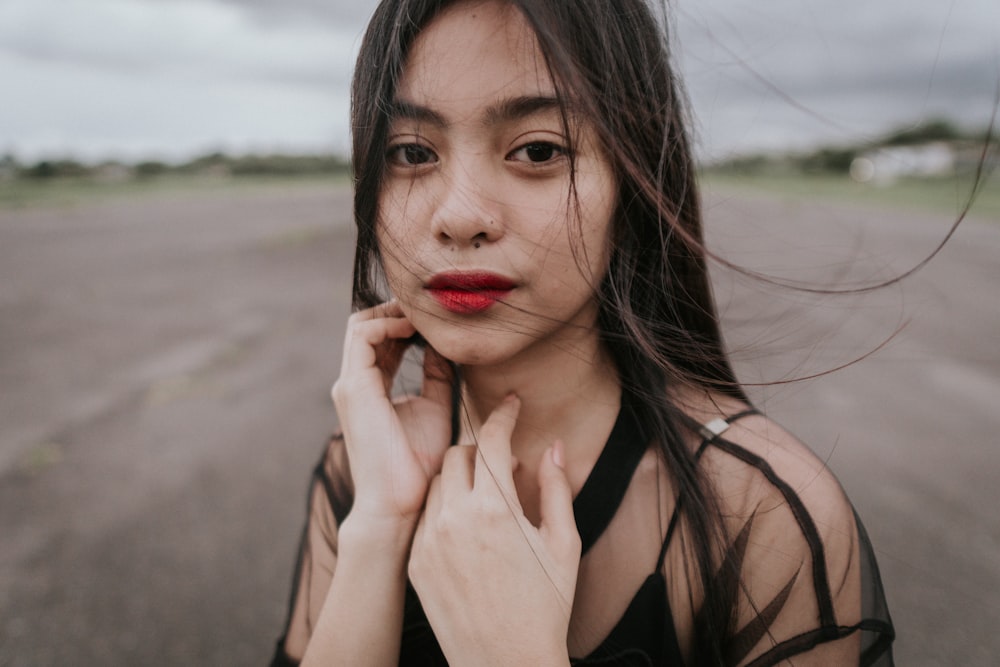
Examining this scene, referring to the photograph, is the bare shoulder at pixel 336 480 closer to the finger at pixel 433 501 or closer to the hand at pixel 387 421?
the hand at pixel 387 421

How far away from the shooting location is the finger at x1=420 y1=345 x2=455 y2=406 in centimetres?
164

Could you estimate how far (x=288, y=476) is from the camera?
412 cm

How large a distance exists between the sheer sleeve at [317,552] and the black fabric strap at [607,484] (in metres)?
0.65

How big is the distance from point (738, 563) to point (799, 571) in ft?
0.37

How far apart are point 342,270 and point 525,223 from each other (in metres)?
10.2

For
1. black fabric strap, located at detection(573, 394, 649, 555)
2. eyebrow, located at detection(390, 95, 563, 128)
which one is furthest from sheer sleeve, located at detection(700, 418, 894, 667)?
eyebrow, located at detection(390, 95, 563, 128)

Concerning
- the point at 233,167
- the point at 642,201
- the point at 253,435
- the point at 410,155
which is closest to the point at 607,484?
the point at 642,201

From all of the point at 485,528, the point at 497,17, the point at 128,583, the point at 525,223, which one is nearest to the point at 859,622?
the point at 485,528

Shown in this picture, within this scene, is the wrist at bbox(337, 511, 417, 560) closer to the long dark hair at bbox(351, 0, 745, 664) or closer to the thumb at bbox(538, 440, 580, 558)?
the thumb at bbox(538, 440, 580, 558)

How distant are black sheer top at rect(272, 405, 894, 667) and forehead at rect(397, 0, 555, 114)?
32.1 inches

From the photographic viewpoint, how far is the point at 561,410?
153 centimetres

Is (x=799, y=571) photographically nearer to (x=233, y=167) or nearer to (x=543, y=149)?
(x=543, y=149)

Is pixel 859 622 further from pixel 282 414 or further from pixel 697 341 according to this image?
pixel 282 414

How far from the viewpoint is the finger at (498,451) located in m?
1.28
